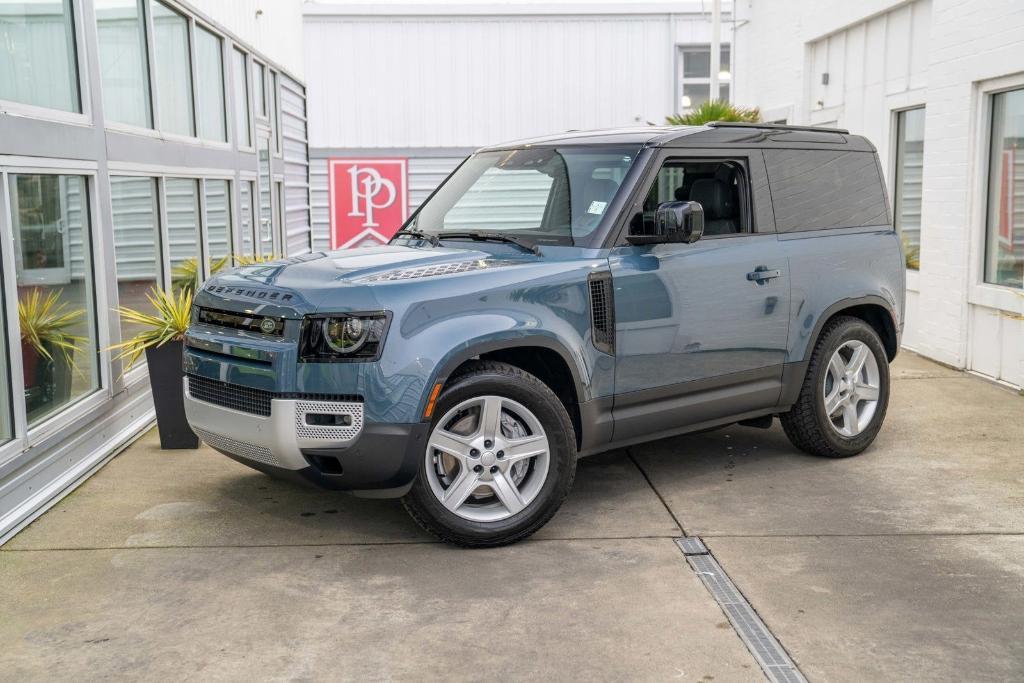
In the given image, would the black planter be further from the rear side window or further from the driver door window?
the rear side window

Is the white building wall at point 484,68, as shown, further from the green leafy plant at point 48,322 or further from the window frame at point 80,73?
the green leafy plant at point 48,322

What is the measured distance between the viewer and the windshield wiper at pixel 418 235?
6067 mm

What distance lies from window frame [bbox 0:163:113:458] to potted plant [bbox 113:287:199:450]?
0.75ft

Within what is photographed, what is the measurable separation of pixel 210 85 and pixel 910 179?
703 centimetres

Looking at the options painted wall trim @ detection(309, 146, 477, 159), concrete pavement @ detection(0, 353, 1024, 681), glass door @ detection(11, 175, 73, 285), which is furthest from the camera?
painted wall trim @ detection(309, 146, 477, 159)

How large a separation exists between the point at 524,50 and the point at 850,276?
13.3m

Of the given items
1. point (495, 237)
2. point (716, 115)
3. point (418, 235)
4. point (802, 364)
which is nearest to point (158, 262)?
point (418, 235)

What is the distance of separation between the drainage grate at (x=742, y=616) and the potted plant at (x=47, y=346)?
3.63 m

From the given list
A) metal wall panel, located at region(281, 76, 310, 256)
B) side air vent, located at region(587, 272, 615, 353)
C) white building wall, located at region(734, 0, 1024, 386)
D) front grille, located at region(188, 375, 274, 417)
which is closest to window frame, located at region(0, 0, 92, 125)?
front grille, located at region(188, 375, 274, 417)

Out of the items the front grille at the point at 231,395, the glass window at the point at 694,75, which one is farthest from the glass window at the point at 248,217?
the glass window at the point at 694,75

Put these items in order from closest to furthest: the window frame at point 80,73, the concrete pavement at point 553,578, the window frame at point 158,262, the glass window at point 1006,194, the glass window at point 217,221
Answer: the concrete pavement at point 553,578 < the window frame at point 80,73 < the window frame at point 158,262 < the glass window at point 1006,194 < the glass window at point 217,221

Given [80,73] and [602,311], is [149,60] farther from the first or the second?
[602,311]

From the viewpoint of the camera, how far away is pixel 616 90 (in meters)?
19.3

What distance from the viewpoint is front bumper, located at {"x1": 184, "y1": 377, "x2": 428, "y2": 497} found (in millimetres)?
4676
